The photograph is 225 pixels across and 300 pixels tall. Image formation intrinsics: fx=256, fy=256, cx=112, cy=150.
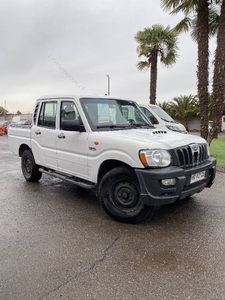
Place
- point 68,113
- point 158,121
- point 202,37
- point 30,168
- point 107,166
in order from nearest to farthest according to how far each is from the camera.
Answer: point 107,166 → point 68,113 → point 30,168 → point 158,121 → point 202,37

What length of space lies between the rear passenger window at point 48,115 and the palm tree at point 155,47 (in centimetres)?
1302

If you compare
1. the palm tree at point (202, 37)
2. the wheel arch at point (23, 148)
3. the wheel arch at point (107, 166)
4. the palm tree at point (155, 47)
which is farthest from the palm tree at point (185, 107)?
the wheel arch at point (107, 166)

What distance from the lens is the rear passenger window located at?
207 inches

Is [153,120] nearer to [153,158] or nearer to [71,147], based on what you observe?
[71,147]

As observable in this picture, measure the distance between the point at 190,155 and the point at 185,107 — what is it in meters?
28.3

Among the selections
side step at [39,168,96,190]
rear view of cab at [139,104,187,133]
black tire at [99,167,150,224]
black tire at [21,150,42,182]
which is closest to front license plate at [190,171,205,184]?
black tire at [99,167,150,224]

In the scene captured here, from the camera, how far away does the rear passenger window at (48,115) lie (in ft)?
17.3

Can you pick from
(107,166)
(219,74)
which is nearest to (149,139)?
(107,166)

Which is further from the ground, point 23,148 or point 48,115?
point 48,115

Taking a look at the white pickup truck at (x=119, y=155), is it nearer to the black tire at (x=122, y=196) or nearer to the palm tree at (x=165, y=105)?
the black tire at (x=122, y=196)

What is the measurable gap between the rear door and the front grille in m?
2.54

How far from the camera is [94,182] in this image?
4.32 m

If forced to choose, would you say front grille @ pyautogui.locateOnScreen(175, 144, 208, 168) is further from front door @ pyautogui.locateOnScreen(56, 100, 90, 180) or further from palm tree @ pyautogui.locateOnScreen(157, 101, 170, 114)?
palm tree @ pyautogui.locateOnScreen(157, 101, 170, 114)

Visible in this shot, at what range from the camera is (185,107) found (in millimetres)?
30641
